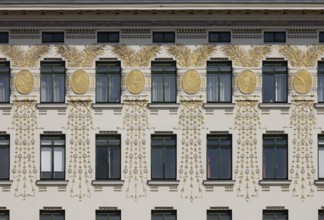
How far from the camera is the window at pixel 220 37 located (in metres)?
52.0

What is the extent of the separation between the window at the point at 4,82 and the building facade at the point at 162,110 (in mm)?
47

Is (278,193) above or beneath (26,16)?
beneath

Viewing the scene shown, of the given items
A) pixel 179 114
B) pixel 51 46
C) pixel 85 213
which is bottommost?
pixel 85 213

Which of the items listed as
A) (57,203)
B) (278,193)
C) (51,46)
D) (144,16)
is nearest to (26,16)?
(51,46)

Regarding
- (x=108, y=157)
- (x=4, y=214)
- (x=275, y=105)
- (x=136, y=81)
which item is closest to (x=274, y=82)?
(x=275, y=105)

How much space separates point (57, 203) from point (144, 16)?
952 centimetres

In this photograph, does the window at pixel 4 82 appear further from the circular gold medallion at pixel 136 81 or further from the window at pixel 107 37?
the circular gold medallion at pixel 136 81

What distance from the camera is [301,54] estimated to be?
170ft

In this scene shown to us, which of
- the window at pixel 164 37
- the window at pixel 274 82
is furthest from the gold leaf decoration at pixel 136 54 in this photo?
the window at pixel 274 82

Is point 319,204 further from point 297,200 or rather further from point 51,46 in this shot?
point 51,46

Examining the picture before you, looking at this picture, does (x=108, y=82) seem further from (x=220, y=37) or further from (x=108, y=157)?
(x=220, y=37)

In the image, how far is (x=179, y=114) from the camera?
51.7 metres

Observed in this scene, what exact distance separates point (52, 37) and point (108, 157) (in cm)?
618

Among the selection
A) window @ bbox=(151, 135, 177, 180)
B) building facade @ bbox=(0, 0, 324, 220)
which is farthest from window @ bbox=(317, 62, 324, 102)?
window @ bbox=(151, 135, 177, 180)
